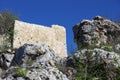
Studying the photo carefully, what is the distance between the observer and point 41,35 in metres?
31.5

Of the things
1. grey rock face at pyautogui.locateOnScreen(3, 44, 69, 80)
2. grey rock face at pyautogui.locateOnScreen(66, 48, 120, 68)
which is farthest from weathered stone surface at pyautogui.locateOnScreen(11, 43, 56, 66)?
grey rock face at pyautogui.locateOnScreen(66, 48, 120, 68)

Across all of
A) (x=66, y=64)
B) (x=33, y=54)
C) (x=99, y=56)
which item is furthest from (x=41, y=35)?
(x=99, y=56)

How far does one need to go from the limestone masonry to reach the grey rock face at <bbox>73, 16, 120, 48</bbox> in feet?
21.2

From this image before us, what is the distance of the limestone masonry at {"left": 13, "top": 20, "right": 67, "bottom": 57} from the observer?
30.3 metres

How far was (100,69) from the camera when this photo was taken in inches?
684

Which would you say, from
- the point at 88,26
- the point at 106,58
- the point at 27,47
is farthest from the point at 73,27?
the point at 106,58

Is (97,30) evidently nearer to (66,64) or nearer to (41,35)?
(66,64)

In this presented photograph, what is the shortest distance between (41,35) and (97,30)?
868cm

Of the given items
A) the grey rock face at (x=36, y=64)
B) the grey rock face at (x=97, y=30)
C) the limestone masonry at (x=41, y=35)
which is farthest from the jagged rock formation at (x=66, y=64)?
the limestone masonry at (x=41, y=35)

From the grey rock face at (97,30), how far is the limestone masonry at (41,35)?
6466 millimetres

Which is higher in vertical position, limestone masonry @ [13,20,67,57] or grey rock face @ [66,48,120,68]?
limestone masonry @ [13,20,67,57]

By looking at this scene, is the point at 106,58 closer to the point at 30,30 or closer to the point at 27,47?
the point at 27,47

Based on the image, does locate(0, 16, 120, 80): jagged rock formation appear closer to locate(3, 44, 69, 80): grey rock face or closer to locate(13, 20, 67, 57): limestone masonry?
locate(3, 44, 69, 80): grey rock face

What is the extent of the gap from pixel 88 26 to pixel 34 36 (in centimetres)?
840
